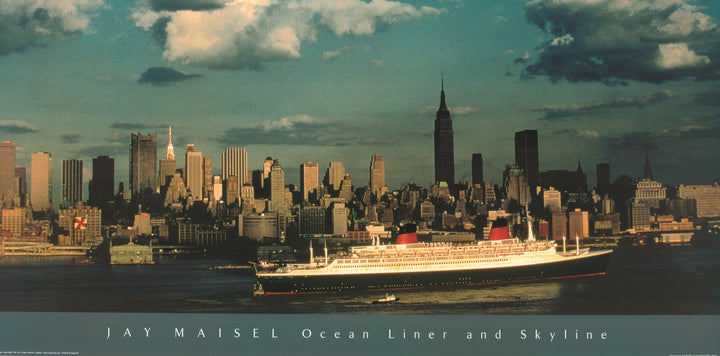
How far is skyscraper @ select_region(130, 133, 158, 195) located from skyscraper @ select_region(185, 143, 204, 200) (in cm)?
44

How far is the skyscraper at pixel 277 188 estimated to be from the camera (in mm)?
9148

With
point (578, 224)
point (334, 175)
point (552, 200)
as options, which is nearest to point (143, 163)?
point (334, 175)

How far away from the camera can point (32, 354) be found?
7352 millimetres

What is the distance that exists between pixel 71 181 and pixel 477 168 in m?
5.43

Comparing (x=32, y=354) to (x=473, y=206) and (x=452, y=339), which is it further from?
(x=473, y=206)

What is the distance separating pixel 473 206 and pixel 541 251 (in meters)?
1.64

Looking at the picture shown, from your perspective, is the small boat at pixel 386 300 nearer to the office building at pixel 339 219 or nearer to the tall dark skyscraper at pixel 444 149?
the office building at pixel 339 219

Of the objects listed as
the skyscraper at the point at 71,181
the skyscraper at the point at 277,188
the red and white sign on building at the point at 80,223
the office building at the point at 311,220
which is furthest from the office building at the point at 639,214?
the red and white sign on building at the point at 80,223

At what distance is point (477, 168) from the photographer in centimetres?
872

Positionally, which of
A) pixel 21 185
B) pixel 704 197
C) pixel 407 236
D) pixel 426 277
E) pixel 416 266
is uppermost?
pixel 21 185

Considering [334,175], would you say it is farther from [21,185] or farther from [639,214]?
[21,185]

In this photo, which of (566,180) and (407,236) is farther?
(407,236)

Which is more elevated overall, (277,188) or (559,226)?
(277,188)

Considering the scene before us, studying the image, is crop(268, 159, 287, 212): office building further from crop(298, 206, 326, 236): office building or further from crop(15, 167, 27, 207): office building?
crop(15, 167, 27, 207): office building
